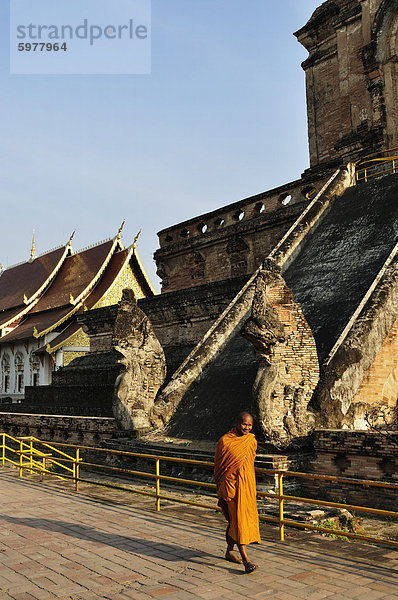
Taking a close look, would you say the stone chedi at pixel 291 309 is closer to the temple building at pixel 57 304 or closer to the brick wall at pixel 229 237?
the brick wall at pixel 229 237

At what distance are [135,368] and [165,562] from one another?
5452 millimetres

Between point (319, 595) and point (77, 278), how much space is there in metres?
27.6

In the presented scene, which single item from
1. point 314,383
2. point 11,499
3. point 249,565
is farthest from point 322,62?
point 249,565

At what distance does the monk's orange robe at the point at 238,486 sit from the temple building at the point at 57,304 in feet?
73.0

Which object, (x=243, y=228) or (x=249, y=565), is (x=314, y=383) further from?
(x=243, y=228)

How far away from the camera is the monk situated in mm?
4762

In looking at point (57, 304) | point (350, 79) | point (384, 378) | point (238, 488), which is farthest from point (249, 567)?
point (57, 304)

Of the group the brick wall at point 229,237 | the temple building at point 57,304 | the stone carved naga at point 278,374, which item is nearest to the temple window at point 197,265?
the brick wall at point 229,237

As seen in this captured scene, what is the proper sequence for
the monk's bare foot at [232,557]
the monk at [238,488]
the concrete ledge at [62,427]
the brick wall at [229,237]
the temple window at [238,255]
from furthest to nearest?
1. the temple window at [238,255]
2. the brick wall at [229,237]
3. the concrete ledge at [62,427]
4. the monk's bare foot at [232,557]
5. the monk at [238,488]

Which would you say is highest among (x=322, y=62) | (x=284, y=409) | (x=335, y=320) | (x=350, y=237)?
(x=322, y=62)

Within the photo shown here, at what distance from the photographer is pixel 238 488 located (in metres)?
4.86

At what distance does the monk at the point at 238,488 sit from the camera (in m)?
4.76

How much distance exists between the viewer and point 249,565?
466 cm

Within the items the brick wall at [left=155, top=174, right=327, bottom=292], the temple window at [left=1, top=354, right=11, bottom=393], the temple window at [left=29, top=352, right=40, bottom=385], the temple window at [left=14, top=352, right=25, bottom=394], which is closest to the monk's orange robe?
the brick wall at [left=155, top=174, right=327, bottom=292]
